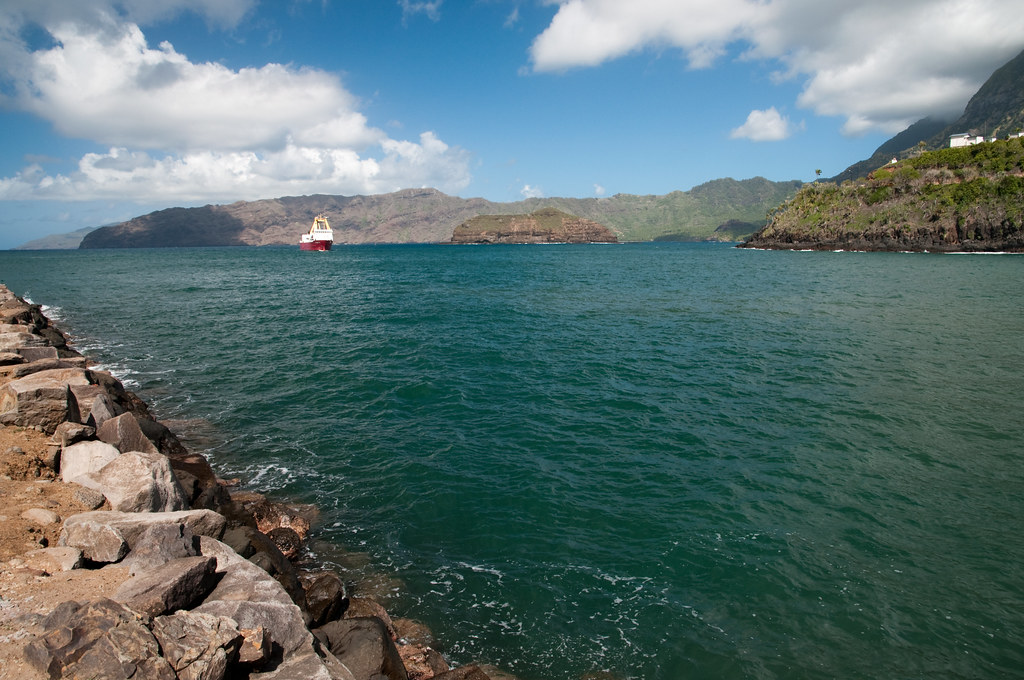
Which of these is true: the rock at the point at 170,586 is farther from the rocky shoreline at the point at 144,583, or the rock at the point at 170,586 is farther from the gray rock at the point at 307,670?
the gray rock at the point at 307,670

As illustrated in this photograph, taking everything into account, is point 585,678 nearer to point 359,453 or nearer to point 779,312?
point 359,453

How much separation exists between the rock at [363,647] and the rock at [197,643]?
7.16ft

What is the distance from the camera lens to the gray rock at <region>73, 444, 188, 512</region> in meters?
8.99

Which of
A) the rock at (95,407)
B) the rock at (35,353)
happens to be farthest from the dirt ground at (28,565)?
the rock at (35,353)

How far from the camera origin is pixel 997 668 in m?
8.80

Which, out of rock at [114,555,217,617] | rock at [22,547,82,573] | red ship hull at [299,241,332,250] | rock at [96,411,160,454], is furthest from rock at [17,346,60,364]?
red ship hull at [299,241,332,250]

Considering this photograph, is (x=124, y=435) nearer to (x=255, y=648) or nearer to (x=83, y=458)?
(x=83, y=458)

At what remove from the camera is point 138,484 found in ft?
30.1

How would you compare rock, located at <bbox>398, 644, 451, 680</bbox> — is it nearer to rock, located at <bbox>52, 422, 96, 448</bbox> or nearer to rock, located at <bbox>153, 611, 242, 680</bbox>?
rock, located at <bbox>153, 611, 242, 680</bbox>

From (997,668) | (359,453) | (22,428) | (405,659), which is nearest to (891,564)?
(997,668)

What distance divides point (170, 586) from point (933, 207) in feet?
526

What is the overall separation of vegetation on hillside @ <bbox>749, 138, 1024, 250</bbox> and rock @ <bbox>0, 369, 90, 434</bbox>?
152 metres

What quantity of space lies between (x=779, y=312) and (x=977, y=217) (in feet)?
366

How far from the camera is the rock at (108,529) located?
734 cm
